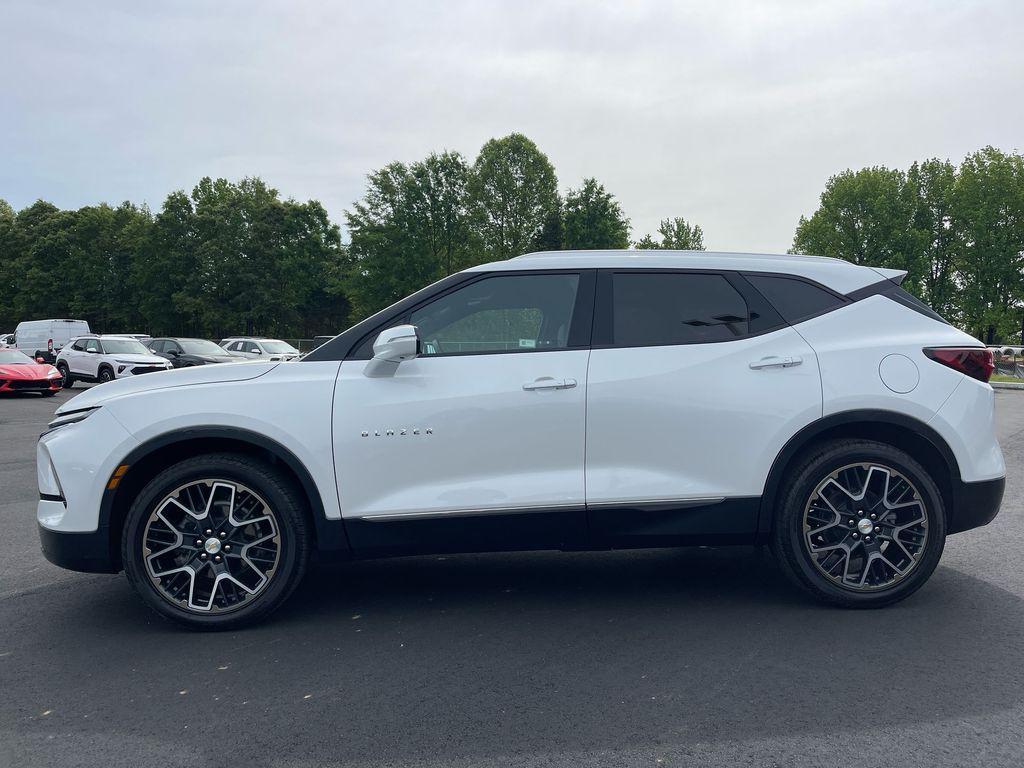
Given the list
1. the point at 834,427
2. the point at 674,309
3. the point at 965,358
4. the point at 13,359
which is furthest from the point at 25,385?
the point at 965,358

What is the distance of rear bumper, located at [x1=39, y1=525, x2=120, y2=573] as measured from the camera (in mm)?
4008

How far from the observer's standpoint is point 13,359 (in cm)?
2223

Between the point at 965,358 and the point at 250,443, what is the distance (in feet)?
12.1

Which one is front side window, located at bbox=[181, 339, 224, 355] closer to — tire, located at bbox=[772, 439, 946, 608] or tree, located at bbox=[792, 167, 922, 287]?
tire, located at bbox=[772, 439, 946, 608]

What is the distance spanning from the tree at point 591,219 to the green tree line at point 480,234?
100 mm

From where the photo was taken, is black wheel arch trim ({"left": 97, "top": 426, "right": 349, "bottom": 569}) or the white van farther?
the white van

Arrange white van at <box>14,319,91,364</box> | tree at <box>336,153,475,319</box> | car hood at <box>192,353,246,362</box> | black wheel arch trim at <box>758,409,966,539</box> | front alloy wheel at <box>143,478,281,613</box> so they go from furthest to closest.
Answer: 1. tree at <box>336,153,475,319</box>
2. white van at <box>14,319,91,364</box>
3. car hood at <box>192,353,246,362</box>
4. black wheel arch trim at <box>758,409,966,539</box>
5. front alloy wheel at <box>143,478,281,613</box>

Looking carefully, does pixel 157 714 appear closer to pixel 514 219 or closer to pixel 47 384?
pixel 47 384

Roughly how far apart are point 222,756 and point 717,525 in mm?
2516

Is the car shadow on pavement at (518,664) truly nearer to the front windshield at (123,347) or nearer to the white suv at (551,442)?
the white suv at (551,442)

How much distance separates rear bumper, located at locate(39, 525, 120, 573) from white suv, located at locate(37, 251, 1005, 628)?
0.04 ft

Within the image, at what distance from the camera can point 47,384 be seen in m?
21.8

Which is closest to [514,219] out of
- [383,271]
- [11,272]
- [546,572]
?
[383,271]

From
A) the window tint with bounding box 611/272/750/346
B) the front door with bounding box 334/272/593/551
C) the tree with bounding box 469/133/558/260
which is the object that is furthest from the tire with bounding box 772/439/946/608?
the tree with bounding box 469/133/558/260
